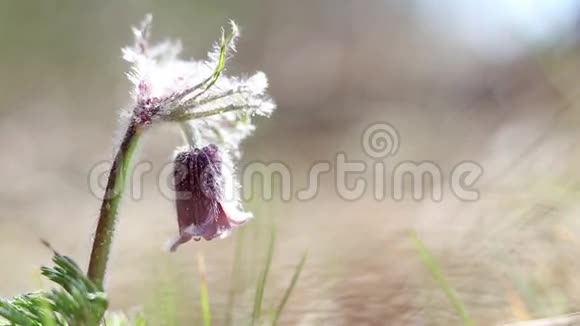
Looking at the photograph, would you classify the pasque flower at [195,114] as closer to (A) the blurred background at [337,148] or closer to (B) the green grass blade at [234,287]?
(A) the blurred background at [337,148]

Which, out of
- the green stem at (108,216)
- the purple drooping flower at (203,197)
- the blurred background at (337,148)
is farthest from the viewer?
the blurred background at (337,148)

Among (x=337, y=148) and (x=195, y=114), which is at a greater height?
(x=337, y=148)

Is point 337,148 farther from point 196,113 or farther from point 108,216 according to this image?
point 108,216

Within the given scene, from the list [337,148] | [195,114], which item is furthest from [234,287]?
[337,148]

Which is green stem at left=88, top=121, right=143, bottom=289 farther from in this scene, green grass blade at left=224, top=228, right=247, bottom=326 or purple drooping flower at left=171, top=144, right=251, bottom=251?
green grass blade at left=224, top=228, right=247, bottom=326

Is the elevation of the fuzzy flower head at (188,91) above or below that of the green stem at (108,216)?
above

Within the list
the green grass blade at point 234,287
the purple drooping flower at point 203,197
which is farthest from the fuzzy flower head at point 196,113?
the green grass blade at point 234,287

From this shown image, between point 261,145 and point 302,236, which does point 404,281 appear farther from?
point 261,145
